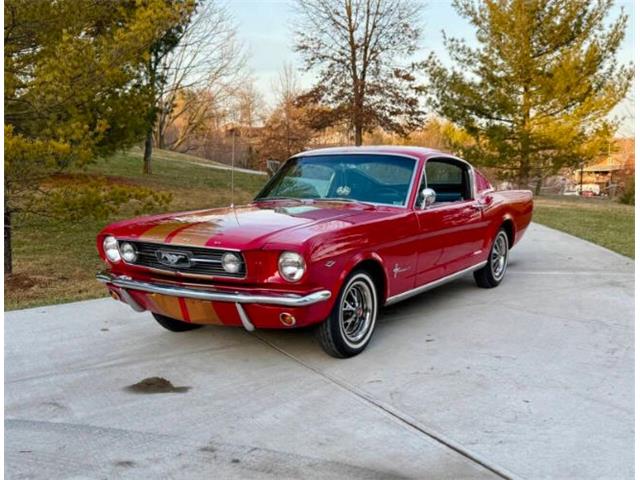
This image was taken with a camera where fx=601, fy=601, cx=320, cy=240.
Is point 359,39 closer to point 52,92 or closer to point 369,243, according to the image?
point 52,92

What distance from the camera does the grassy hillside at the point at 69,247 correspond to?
21.8ft

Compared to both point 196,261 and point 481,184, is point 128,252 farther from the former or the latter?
point 481,184

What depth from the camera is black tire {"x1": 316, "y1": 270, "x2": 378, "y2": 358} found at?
12.8 ft

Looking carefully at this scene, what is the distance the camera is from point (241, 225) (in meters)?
3.95

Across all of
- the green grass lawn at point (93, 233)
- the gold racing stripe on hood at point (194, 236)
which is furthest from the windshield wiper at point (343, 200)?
the green grass lawn at point (93, 233)

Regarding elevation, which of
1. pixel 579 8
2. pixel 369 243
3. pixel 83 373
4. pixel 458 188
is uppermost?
pixel 579 8

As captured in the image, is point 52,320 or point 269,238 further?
point 52,320

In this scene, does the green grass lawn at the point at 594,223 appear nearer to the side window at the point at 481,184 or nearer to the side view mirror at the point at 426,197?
the side window at the point at 481,184

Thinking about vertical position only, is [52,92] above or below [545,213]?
above

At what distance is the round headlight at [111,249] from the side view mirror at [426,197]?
2.32 metres

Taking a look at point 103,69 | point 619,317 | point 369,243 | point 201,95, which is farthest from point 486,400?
point 201,95

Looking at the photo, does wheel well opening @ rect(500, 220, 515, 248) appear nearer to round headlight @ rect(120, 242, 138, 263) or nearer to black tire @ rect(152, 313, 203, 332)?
black tire @ rect(152, 313, 203, 332)

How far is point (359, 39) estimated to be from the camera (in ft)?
76.1

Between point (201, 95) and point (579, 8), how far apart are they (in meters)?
18.2
